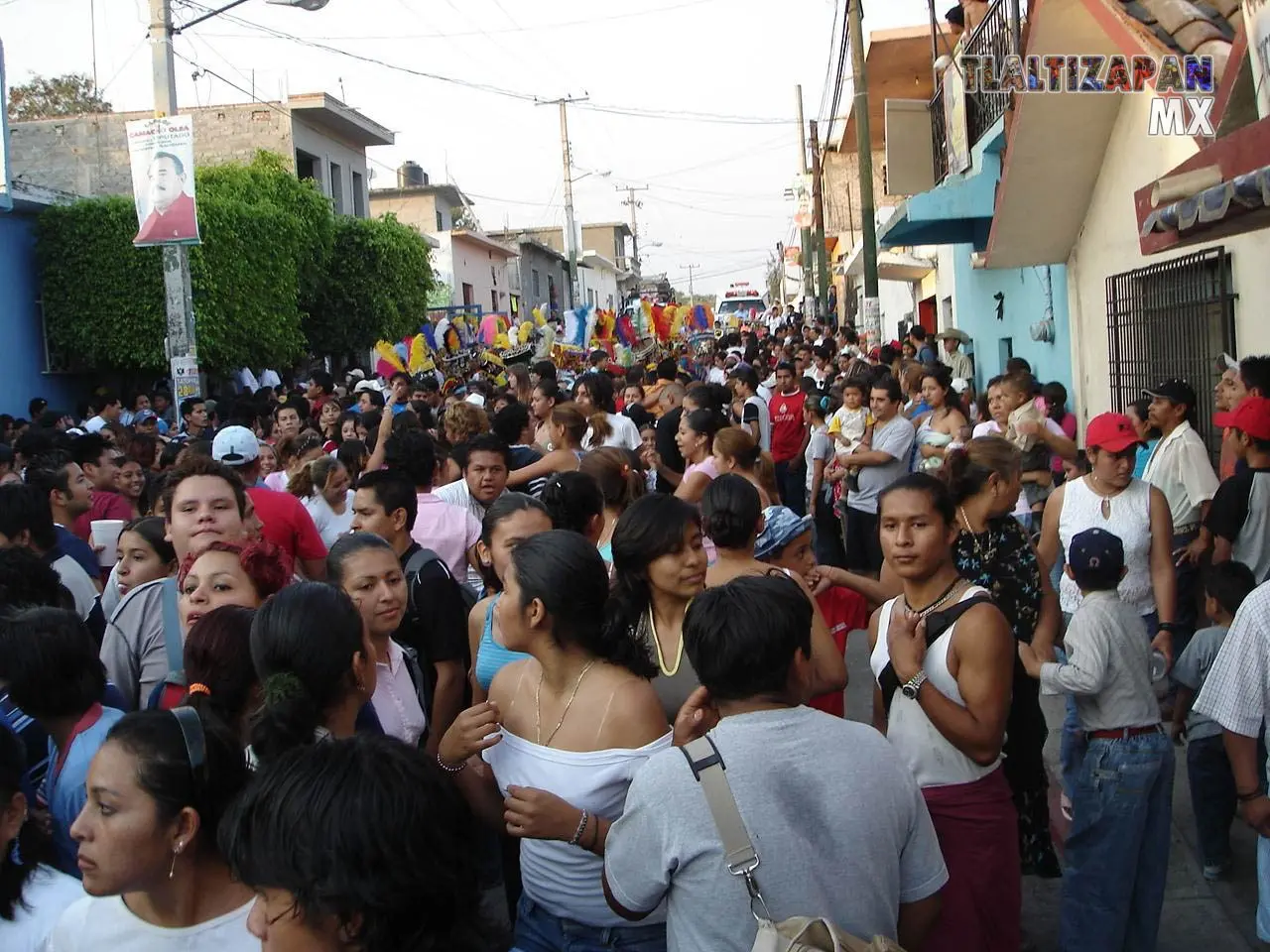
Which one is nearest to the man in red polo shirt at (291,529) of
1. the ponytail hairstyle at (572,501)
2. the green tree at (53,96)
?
the ponytail hairstyle at (572,501)

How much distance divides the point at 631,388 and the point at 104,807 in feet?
33.5

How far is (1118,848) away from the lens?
13.2 ft

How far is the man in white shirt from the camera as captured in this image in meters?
6.57

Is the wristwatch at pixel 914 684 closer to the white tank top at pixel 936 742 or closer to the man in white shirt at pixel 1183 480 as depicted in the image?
the white tank top at pixel 936 742

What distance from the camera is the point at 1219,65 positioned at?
708 centimetres

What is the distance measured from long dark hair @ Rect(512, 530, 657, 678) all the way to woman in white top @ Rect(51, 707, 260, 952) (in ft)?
3.03

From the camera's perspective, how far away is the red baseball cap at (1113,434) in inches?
218

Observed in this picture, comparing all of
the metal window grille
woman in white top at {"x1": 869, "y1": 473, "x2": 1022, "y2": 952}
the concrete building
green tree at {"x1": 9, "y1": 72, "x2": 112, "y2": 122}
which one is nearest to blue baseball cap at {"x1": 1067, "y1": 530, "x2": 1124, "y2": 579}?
woman in white top at {"x1": 869, "y1": 473, "x2": 1022, "y2": 952}

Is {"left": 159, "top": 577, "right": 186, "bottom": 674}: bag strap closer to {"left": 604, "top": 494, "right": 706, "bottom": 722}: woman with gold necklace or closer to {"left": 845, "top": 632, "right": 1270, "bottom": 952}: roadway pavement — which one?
{"left": 604, "top": 494, "right": 706, "bottom": 722}: woman with gold necklace

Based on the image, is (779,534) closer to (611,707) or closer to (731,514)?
(731,514)

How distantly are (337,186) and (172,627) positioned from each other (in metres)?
29.4

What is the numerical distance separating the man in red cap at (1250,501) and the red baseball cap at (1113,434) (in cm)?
75

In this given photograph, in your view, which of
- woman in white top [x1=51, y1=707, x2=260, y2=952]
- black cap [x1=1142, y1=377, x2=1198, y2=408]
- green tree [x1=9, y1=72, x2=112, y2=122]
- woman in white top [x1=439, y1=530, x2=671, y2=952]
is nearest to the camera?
woman in white top [x1=51, y1=707, x2=260, y2=952]

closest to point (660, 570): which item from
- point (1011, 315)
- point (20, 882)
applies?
point (20, 882)
